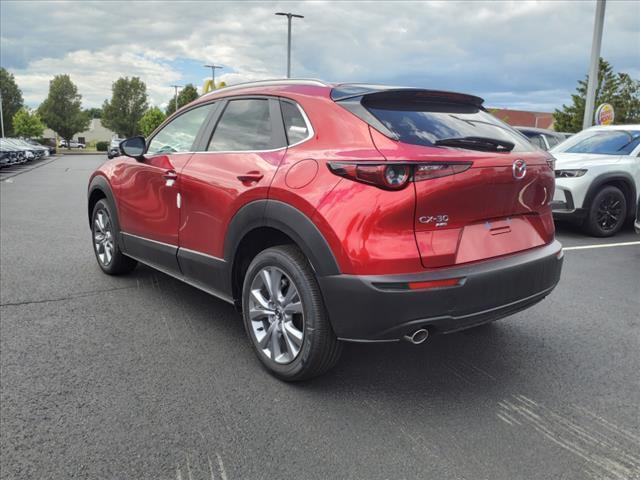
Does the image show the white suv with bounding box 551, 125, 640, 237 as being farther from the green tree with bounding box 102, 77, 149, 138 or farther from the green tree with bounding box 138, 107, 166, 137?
the green tree with bounding box 102, 77, 149, 138

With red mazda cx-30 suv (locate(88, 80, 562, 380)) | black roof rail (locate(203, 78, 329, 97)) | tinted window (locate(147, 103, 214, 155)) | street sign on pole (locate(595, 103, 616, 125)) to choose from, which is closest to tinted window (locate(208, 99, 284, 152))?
red mazda cx-30 suv (locate(88, 80, 562, 380))

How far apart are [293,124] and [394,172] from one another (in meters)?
0.84

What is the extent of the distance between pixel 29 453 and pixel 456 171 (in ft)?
7.72

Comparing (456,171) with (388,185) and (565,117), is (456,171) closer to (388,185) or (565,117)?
(388,185)

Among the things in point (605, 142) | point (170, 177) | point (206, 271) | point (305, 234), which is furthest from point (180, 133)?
point (605, 142)

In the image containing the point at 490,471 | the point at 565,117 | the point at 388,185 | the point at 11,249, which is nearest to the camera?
the point at 490,471

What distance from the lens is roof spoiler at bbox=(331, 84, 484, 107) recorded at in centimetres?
298

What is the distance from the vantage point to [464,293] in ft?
8.76

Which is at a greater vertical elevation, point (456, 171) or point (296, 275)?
point (456, 171)

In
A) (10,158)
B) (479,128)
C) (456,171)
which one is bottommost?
(10,158)

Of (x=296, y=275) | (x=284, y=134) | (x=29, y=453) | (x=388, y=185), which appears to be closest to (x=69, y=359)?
(x=29, y=453)

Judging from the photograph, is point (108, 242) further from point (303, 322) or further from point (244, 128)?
point (303, 322)

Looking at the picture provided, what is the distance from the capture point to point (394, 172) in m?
2.59

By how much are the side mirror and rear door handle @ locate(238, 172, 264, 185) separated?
62.9 inches
